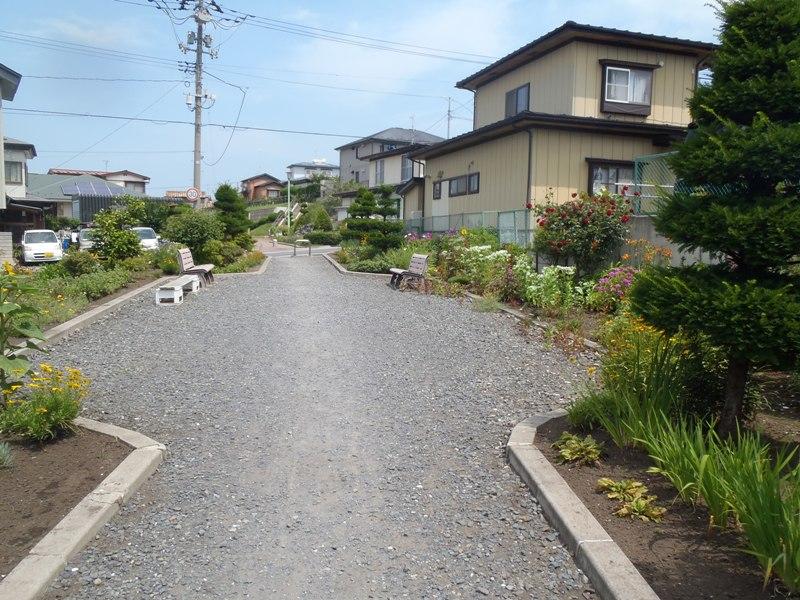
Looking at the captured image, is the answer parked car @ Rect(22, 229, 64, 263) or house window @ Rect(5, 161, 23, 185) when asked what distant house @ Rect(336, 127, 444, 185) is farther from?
parked car @ Rect(22, 229, 64, 263)

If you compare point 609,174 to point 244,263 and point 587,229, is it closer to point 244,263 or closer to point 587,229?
point 587,229

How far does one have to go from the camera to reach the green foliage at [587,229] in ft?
41.9

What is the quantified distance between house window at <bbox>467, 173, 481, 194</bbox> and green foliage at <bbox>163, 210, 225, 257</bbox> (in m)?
8.67

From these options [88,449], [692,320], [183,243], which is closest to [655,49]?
[183,243]

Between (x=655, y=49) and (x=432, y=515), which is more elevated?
(x=655, y=49)

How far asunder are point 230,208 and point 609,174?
46.3ft

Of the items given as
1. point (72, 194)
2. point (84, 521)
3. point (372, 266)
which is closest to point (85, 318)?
point (84, 521)

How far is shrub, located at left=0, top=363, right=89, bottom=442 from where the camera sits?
5477 mm

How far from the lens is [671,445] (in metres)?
4.41

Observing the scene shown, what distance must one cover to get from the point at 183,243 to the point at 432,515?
19.8 metres

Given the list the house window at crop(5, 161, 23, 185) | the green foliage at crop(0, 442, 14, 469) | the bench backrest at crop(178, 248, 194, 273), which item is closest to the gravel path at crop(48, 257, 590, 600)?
the green foliage at crop(0, 442, 14, 469)

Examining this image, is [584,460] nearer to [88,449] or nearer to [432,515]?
[432,515]

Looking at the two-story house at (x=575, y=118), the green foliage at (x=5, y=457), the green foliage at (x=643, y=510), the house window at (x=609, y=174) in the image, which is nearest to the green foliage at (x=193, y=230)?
Answer: the two-story house at (x=575, y=118)

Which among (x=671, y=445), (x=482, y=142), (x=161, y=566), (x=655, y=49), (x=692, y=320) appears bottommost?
(x=161, y=566)
